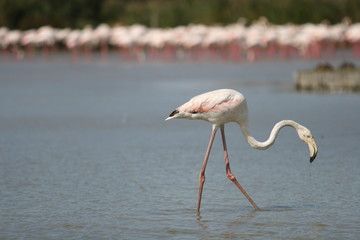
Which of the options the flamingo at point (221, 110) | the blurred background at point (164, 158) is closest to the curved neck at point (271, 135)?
the flamingo at point (221, 110)

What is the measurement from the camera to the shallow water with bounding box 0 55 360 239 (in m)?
7.21

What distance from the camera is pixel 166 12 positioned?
160ft

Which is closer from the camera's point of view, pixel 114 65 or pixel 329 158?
pixel 329 158

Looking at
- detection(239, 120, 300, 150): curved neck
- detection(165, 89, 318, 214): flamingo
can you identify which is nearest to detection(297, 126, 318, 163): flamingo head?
detection(239, 120, 300, 150): curved neck

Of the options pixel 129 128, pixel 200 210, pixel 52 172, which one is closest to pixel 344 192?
pixel 200 210

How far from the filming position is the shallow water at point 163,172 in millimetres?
7211

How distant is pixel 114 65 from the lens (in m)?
34.5

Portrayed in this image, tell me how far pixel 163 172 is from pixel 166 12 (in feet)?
130

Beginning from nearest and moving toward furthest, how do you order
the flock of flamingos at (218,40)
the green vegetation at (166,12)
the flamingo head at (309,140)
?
1. the flamingo head at (309,140)
2. the flock of flamingos at (218,40)
3. the green vegetation at (166,12)

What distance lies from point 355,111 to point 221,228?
8.46 m

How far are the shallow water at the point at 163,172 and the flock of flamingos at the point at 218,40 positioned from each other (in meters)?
19.0

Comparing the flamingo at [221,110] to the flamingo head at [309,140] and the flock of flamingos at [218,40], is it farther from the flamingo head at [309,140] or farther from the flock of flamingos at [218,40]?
the flock of flamingos at [218,40]

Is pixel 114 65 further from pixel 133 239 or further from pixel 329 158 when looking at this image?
pixel 133 239

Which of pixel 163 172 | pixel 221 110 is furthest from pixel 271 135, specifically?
pixel 163 172
